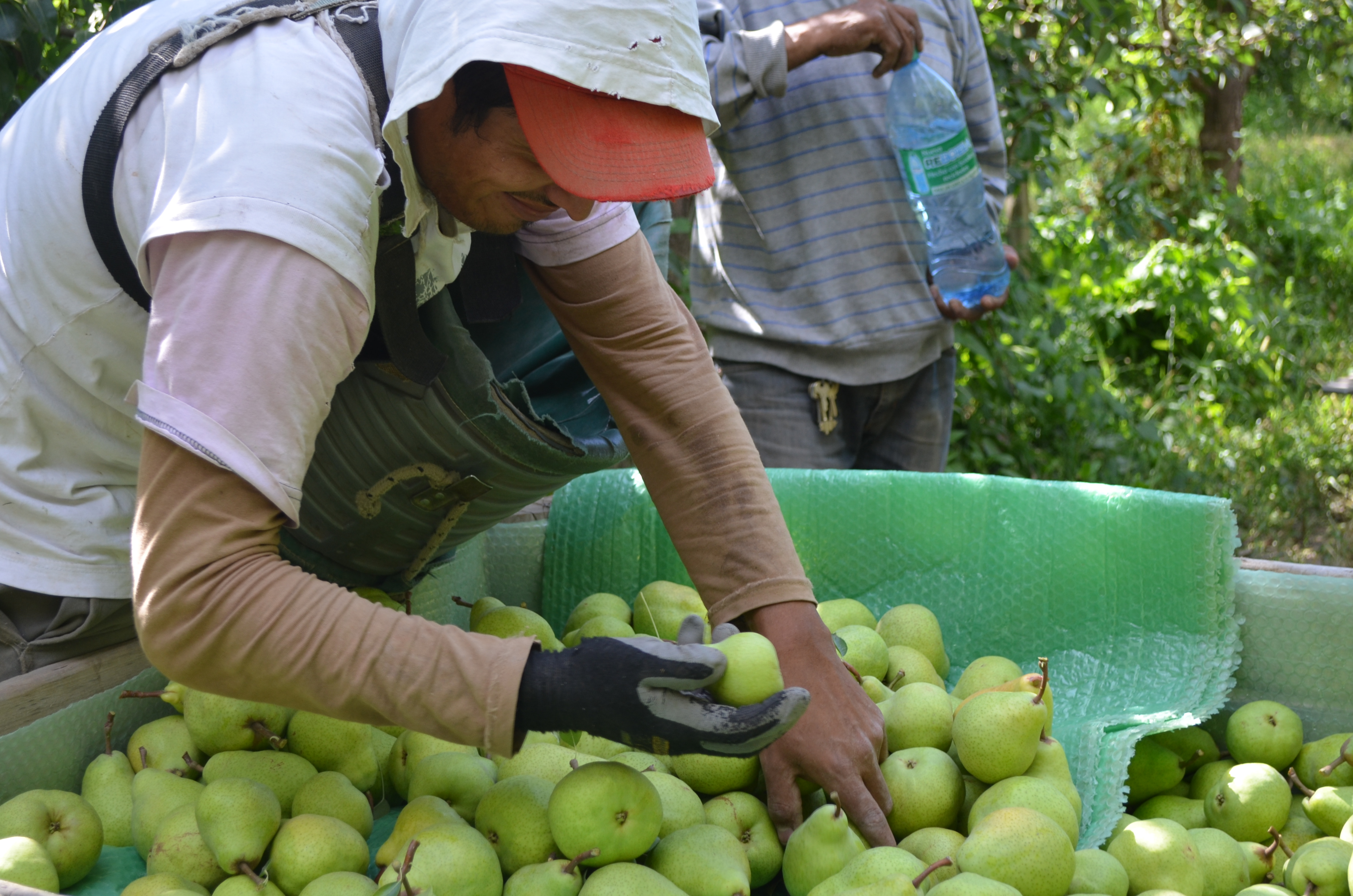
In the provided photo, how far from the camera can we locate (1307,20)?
19.9 feet

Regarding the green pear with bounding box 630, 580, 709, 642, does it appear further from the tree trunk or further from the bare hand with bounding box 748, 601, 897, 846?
the tree trunk

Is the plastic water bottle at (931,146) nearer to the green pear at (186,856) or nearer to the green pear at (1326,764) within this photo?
the green pear at (1326,764)

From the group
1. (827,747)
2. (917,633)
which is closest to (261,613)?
(827,747)

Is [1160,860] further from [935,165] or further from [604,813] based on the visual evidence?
[935,165]

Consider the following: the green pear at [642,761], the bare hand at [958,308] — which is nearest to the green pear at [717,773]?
the green pear at [642,761]

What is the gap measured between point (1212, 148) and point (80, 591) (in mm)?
7959

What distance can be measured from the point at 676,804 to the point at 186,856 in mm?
673

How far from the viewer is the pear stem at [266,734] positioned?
1.74 metres

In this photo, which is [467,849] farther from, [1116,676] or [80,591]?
[1116,676]

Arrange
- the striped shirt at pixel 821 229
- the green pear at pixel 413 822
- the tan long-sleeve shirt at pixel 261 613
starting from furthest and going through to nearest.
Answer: the striped shirt at pixel 821 229 → the green pear at pixel 413 822 → the tan long-sleeve shirt at pixel 261 613

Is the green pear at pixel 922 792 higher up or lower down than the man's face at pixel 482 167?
lower down

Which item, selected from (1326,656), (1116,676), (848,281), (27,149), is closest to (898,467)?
(848,281)

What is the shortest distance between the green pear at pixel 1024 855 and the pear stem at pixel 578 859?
1.64ft

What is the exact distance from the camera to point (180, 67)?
1.38 m
